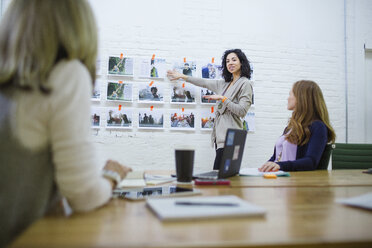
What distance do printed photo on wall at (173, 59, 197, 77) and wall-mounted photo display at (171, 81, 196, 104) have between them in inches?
5.2

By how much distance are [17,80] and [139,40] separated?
285 centimetres

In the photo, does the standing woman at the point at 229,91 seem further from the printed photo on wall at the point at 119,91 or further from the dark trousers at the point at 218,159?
the printed photo on wall at the point at 119,91

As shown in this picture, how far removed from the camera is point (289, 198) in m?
0.92

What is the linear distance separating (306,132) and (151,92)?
1886mm

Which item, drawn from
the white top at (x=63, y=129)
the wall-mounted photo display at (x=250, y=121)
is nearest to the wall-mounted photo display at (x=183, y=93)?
the wall-mounted photo display at (x=250, y=121)

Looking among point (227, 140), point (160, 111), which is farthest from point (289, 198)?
point (160, 111)

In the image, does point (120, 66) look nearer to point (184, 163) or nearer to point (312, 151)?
point (312, 151)

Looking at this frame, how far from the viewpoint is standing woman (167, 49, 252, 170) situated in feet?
9.80

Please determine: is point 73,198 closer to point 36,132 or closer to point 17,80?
point 36,132

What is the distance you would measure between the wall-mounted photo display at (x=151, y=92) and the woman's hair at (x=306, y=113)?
5.37 ft

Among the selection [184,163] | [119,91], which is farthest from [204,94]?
[184,163]

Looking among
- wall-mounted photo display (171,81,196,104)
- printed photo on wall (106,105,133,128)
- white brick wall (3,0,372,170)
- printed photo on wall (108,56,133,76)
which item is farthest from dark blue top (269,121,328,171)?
printed photo on wall (108,56,133,76)

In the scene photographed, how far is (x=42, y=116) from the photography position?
2.17 feet

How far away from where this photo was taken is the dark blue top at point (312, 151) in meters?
1.85
